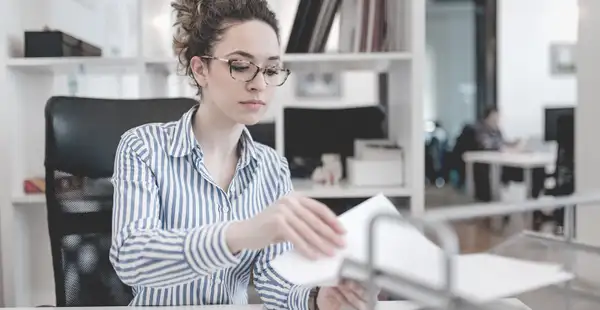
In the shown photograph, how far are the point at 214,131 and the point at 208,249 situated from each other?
0.41 metres

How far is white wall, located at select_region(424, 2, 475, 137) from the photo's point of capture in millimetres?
9305

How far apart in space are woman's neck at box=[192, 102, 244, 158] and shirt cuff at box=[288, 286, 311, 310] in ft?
1.02

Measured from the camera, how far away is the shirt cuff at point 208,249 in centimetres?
85

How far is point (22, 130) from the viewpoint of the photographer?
217 centimetres

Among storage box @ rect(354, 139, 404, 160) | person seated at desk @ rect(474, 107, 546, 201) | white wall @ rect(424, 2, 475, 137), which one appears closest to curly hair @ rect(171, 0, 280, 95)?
storage box @ rect(354, 139, 404, 160)

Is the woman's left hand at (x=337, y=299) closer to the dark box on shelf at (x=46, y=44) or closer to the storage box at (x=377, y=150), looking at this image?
the storage box at (x=377, y=150)

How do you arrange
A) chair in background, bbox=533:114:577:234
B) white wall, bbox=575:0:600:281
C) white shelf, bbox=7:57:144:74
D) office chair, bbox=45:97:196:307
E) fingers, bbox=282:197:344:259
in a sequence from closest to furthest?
fingers, bbox=282:197:344:259 < office chair, bbox=45:97:196:307 < white wall, bbox=575:0:600:281 < white shelf, bbox=7:57:144:74 < chair in background, bbox=533:114:577:234

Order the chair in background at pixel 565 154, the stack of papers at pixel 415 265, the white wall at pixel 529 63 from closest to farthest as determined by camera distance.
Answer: the stack of papers at pixel 415 265 → the chair in background at pixel 565 154 → the white wall at pixel 529 63

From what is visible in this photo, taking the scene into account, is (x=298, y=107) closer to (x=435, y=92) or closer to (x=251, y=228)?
(x=251, y=228)

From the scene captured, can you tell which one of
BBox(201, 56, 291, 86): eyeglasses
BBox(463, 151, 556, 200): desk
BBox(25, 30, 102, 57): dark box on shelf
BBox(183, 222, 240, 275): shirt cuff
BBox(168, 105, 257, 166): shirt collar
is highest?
BBox(25, 30, 102, 57): dark box on shelf

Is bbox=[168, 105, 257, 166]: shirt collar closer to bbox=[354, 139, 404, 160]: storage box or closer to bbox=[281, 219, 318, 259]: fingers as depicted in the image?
bbox=[281, 219, 318, 259]: fingers

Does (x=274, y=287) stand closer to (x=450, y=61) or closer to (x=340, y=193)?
(x=340, y=193)

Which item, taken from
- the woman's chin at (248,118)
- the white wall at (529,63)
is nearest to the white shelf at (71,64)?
the woman's chin at (248,118)

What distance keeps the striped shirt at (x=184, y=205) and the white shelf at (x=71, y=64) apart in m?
0.95
